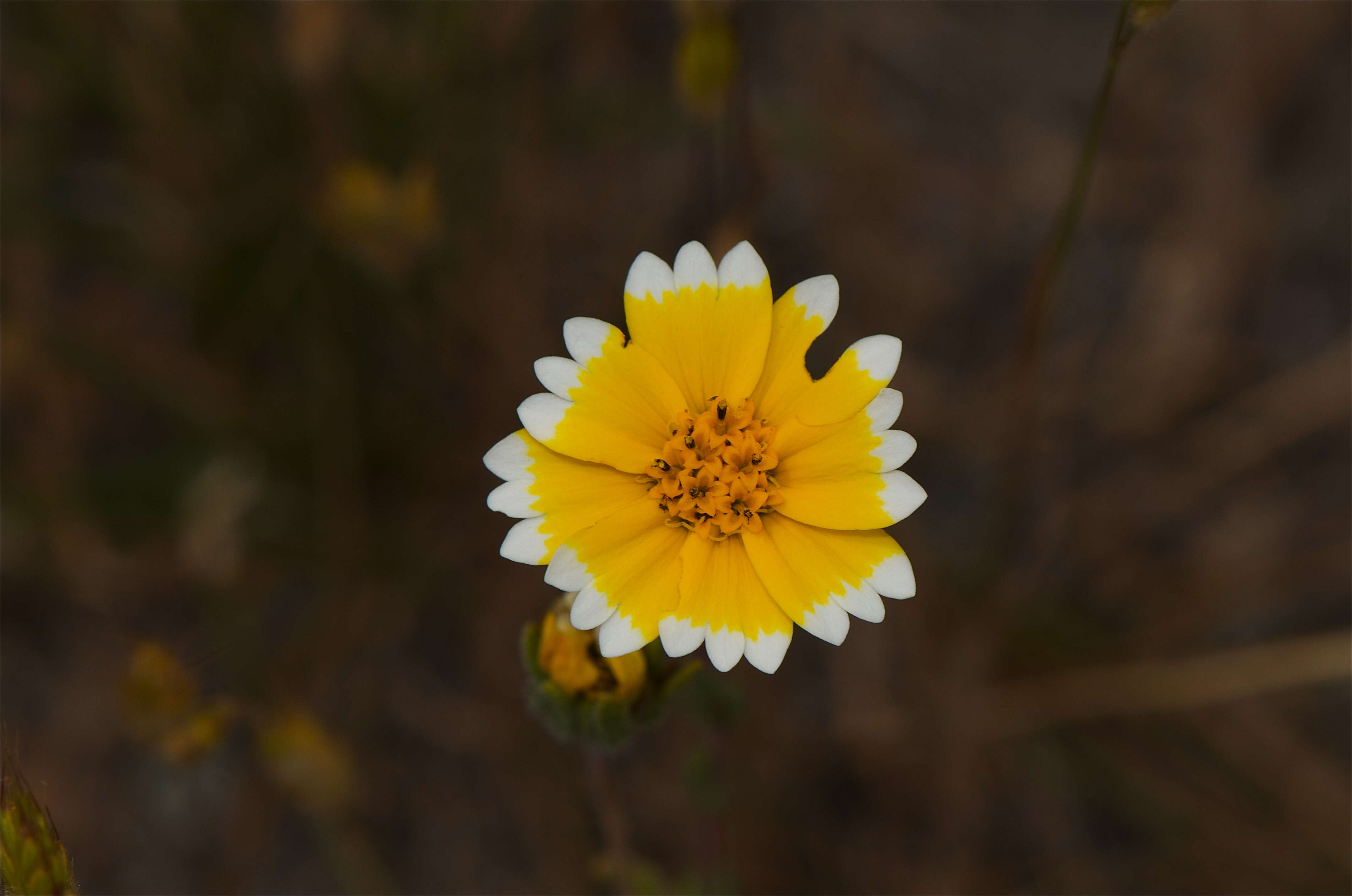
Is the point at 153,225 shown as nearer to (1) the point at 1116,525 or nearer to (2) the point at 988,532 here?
(2) the point at 988,532

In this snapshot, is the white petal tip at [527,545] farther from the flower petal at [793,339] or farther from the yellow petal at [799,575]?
the flower petal at [793,339]

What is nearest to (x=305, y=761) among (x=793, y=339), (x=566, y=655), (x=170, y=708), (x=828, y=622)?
(x=170, y=708)

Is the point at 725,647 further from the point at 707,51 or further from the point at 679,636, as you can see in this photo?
the point at 707,51

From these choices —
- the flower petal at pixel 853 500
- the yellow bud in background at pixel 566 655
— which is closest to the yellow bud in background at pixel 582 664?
the yellow bud in background at pixel 566 655

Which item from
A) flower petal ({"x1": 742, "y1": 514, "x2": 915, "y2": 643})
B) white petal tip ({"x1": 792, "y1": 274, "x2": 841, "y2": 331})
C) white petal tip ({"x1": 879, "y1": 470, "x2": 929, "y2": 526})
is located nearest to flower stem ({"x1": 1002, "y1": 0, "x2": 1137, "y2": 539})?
white petal tip ({"x1": 792, "y1": 274, "x2": 841, "y2": 331})

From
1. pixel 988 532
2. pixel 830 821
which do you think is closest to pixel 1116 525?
pixel 988 532
